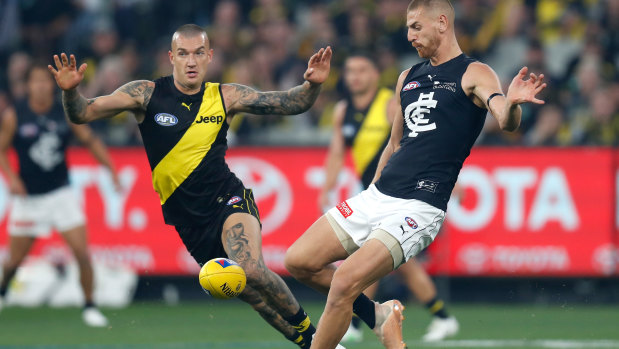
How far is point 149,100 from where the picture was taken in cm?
827

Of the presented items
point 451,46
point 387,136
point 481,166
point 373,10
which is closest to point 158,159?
point 451,46

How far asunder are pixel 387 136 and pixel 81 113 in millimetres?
4273

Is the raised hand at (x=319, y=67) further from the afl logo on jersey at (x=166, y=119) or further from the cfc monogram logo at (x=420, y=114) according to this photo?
the afl logo on jersey at (x=166, y=119)

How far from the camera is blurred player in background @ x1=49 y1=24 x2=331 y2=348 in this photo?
812 cm

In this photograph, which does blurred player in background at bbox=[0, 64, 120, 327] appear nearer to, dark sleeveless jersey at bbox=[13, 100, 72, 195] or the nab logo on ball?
dark sleeveless jersey at bbox=[13, 100, 72, 195]

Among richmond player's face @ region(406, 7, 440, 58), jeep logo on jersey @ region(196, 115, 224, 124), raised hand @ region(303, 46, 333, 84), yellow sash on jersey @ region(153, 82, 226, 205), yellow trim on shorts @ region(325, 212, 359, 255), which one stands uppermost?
richmond player's face @ region(406, 7, 440, 58)

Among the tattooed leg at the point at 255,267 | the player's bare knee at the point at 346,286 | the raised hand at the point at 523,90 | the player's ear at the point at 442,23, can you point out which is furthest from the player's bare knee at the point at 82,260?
the raised hand at the point at 523,90

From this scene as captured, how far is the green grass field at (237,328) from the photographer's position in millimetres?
→ 10477

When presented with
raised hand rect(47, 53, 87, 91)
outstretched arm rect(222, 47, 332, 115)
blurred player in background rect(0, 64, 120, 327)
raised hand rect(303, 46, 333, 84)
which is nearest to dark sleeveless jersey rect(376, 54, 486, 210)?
raised hand rect(303, 46, 333, 84)

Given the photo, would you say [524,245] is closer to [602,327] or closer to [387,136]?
[602,327]

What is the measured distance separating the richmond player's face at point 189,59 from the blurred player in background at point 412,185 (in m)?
1.67

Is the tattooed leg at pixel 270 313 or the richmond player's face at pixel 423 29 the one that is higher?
the richmond player's face at pixel 423 29

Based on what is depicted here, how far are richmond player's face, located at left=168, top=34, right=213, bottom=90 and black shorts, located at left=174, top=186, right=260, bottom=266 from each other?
94cm

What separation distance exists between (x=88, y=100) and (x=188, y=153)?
899 mm
